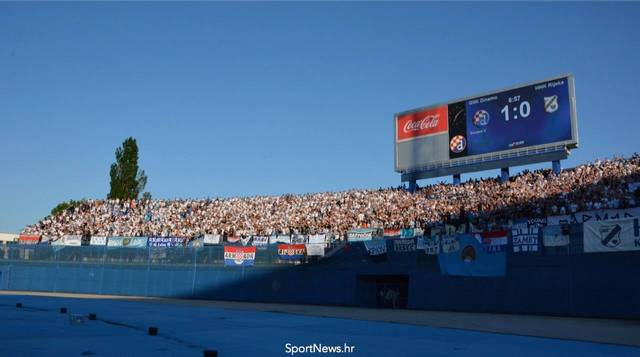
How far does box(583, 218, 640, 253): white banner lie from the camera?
24.1 m

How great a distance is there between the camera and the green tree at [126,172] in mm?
87188

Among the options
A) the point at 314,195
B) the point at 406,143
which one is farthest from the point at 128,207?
the point at 406,143

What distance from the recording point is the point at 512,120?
41.6 m

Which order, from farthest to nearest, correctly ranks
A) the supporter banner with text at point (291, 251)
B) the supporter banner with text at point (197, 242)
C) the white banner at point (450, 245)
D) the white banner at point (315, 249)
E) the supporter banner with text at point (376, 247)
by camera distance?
the supporter banner with text at point (197, 242) → the supporter banner with text at point (291, 251) → the white banner at point (315, 249) → the supporter banner with text at point (376, 247) → the white banner at point (450, 245)

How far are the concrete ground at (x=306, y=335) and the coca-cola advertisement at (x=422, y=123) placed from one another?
22837 mm

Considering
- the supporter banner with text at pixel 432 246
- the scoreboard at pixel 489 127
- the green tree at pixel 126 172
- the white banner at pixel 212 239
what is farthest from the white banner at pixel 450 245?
the green tree at pixel 126 172

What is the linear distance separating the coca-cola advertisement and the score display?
0.82m

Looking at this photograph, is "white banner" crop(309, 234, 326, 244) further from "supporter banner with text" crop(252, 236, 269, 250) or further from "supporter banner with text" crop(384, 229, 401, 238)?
"supporter banner with text" crop(384, 229, 401, 238)

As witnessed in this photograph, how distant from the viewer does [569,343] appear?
52.4 feet

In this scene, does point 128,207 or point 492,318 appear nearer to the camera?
point 492,318

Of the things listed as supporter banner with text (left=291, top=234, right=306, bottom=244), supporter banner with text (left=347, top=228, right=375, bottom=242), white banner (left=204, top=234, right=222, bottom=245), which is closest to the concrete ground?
supporter banner with text (left=347, top=228, right=375, bottom=242)

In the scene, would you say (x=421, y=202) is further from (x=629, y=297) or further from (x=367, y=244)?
(x=629, y=297)

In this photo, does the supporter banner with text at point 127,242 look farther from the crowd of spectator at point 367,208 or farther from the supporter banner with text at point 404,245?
the supporter banner with text at point 404,245

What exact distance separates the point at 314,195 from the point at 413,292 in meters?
20.9
